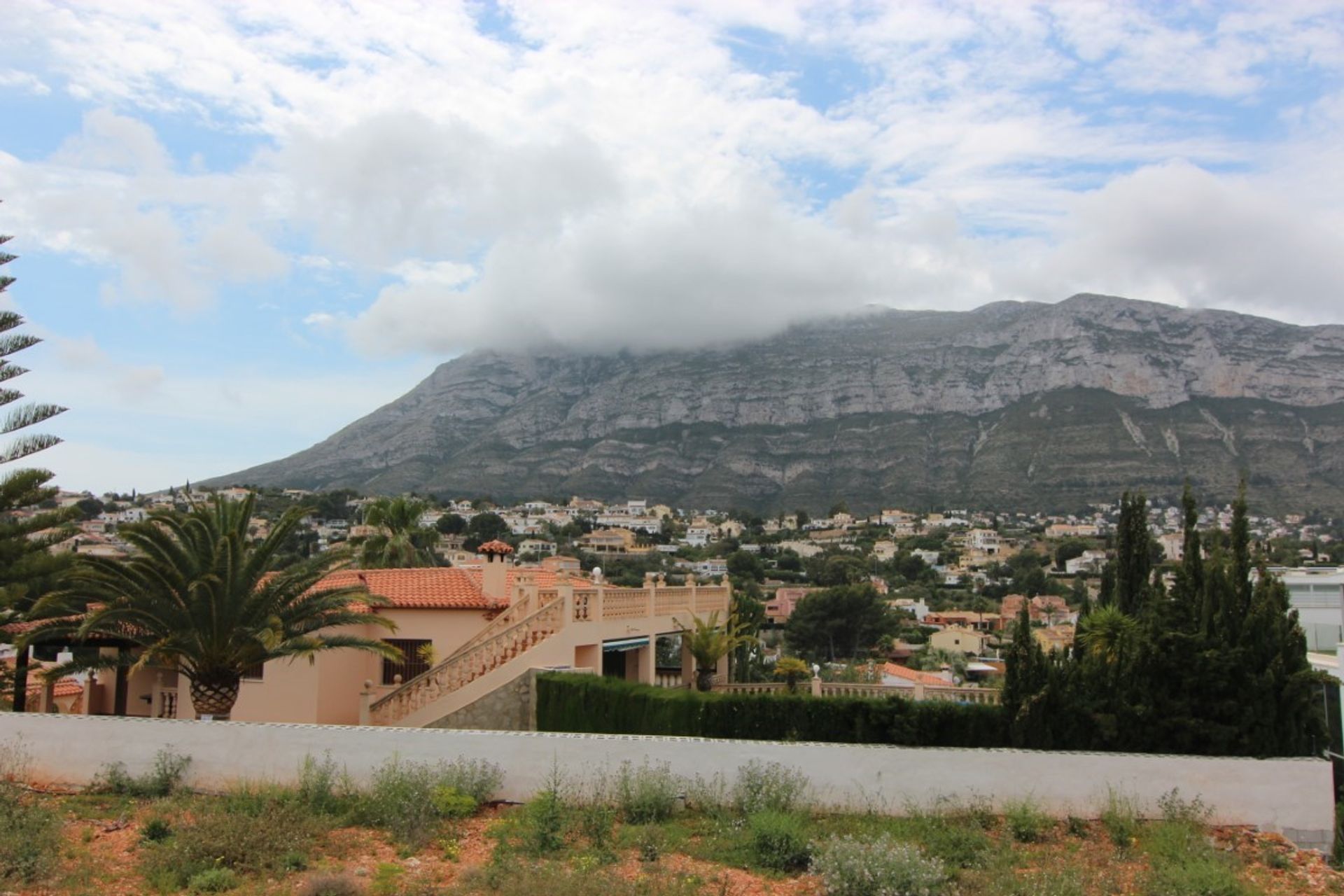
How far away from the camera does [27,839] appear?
36.0 feet

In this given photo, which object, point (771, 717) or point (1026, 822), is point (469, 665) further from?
point (1026, 822)

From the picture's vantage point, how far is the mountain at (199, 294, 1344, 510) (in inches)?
4801

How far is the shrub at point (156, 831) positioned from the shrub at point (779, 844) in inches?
262

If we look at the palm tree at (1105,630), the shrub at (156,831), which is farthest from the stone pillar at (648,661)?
the shrub at (156,831)

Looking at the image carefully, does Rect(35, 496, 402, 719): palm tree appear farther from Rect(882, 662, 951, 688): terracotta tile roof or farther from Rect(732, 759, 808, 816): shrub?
Rect(882, 662, 951, 688): terracotta tile roof

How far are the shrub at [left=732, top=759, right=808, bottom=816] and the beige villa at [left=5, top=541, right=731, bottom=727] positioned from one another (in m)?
6.88

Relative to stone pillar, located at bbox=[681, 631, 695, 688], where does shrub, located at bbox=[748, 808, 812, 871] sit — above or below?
below

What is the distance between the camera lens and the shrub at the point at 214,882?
1013 cm

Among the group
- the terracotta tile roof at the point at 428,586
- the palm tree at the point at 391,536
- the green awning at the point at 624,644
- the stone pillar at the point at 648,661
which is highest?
the palm tree at the point at 391,536

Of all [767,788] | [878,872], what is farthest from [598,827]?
[878,872]

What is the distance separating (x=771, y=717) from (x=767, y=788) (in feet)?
10.6

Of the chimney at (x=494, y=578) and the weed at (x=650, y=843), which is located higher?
the chimney at (x=494, y=578)

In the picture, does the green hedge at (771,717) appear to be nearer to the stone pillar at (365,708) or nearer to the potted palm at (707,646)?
the stone pillar at (365,708)

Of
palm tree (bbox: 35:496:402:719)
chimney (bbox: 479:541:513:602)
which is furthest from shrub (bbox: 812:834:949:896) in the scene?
chimney (bbox: 479:541:513:602)
